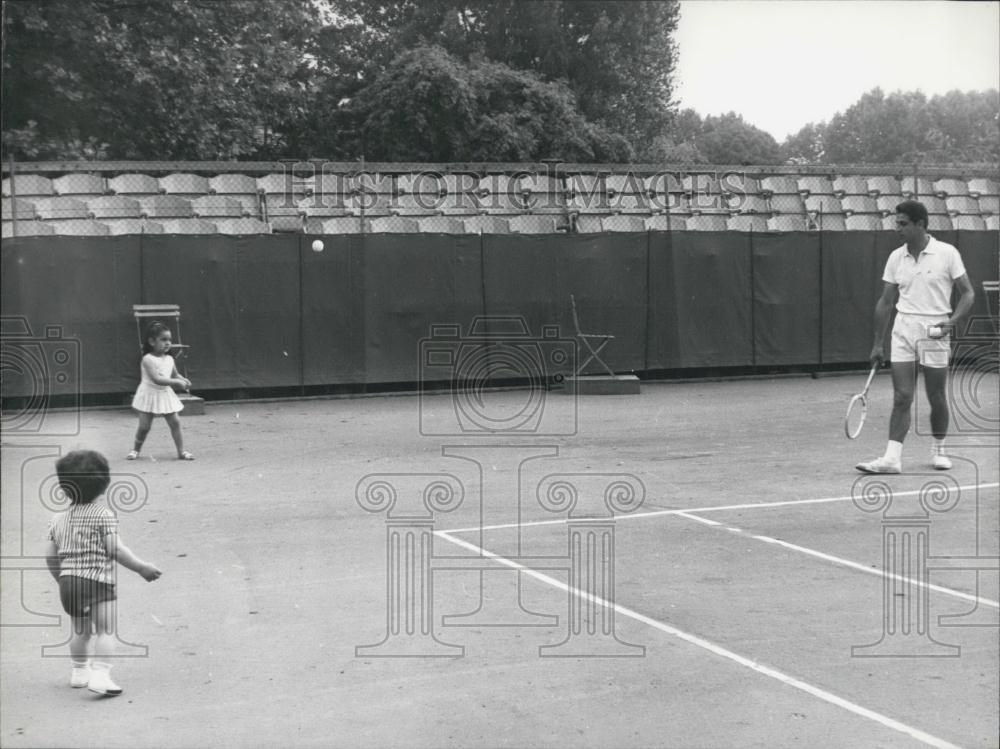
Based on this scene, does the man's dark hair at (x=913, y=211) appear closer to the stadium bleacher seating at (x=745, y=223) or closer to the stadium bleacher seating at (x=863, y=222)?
the stadium bleacher seating at (x=745, y=223)

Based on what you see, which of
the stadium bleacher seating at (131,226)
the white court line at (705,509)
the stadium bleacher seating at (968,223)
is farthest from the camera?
the stadium bleacher seating at (968,223)

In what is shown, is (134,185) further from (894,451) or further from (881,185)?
Answer: (881,185)

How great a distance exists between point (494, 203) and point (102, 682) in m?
12.1

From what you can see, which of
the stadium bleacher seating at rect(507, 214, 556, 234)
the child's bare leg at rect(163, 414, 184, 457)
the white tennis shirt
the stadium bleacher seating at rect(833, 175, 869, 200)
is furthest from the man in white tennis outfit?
the stadium bleacher seating at rect(833, 175, 869, 200)

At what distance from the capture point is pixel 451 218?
15.9 metres

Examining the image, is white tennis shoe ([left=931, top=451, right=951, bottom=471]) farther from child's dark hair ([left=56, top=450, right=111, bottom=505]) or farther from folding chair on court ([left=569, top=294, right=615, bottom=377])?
folding chair on court ([left=569, top=294, right=615, bottom=377])

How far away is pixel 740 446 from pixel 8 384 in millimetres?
6636

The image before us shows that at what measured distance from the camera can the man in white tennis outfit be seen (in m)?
8.55

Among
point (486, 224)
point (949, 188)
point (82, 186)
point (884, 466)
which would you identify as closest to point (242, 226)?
point (82, 186)

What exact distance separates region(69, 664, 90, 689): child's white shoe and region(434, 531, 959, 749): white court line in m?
2.34

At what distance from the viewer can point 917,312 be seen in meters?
8.76

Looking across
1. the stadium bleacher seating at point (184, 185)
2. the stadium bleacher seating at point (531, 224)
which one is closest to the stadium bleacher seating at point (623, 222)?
the stadium bleacher seating at point (531, 224)

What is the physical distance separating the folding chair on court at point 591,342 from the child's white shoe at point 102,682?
1139cm

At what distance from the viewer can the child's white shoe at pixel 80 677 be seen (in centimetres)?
477
